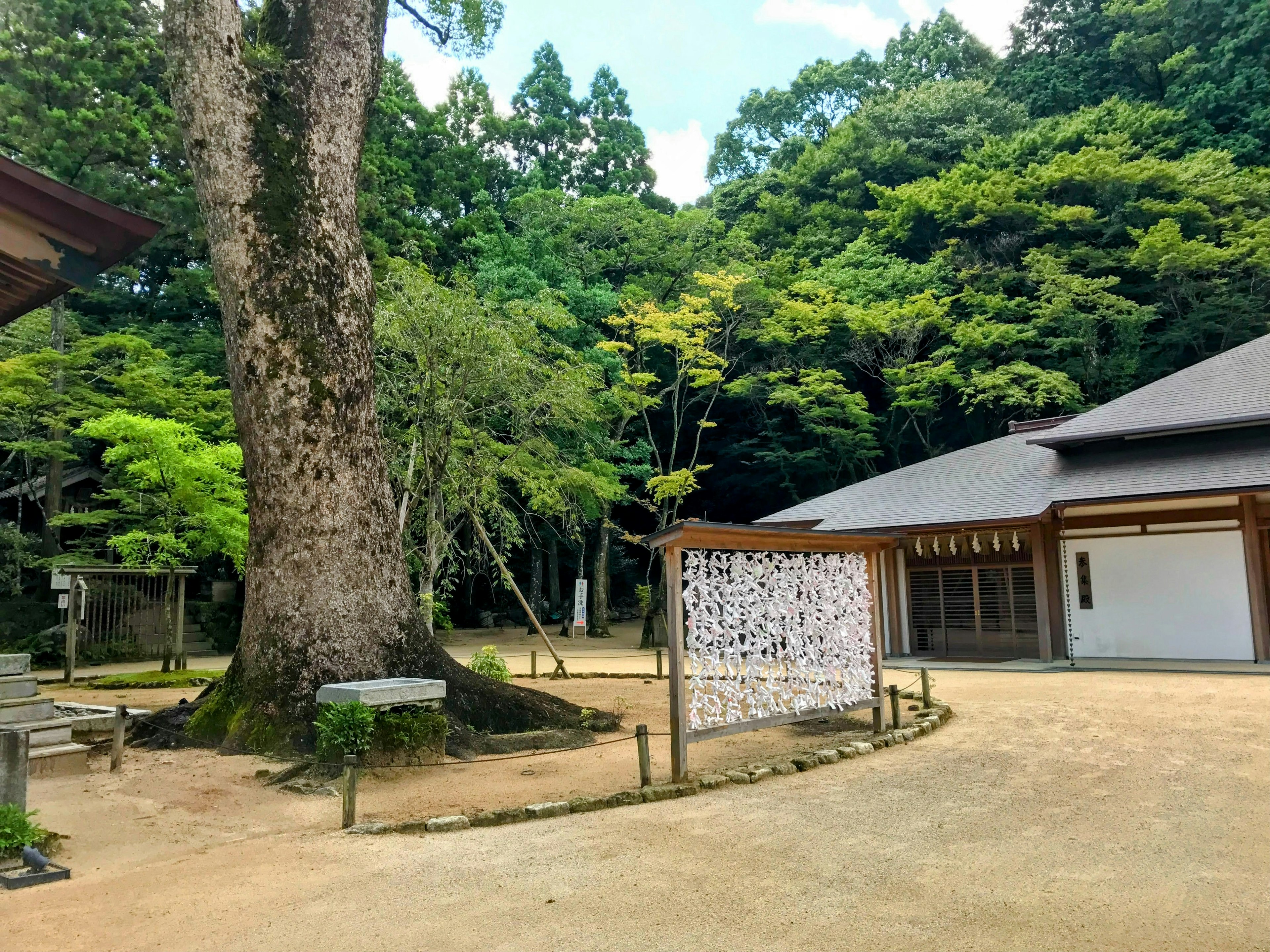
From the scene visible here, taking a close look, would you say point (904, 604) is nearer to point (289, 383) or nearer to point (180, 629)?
point (289, 383)

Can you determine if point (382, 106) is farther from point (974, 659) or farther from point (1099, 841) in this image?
point (1099, 841)

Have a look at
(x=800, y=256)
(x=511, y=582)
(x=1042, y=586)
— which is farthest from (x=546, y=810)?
(x=800, y=256)

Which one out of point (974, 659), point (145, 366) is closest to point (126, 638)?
point (145, 366)

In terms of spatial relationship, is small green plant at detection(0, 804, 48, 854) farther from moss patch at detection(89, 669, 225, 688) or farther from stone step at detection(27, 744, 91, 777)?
moss patch at detection(89, 669, 225, 688)

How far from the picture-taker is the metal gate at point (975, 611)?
48.8ft

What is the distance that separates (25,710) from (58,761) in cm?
49

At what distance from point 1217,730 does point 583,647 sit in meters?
14.8

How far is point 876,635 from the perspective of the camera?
8.48 metres

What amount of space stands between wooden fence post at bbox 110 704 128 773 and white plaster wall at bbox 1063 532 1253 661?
13.8 meters

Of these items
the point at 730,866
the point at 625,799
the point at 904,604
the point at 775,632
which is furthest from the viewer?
the point at 904,604

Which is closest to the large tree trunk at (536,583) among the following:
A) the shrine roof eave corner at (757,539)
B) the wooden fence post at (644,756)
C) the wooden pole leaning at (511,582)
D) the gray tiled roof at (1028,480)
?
the gray tiled roof at (1028,480)

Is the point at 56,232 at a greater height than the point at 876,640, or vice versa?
the point at 56,232

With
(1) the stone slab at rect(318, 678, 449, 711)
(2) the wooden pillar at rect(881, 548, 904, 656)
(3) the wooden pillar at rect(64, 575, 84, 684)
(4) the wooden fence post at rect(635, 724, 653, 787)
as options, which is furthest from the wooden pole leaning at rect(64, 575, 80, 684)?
(2) the wooden pillar at rect(881, 548, 904, 656)

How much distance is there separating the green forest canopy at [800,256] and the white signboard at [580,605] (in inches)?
67.5
